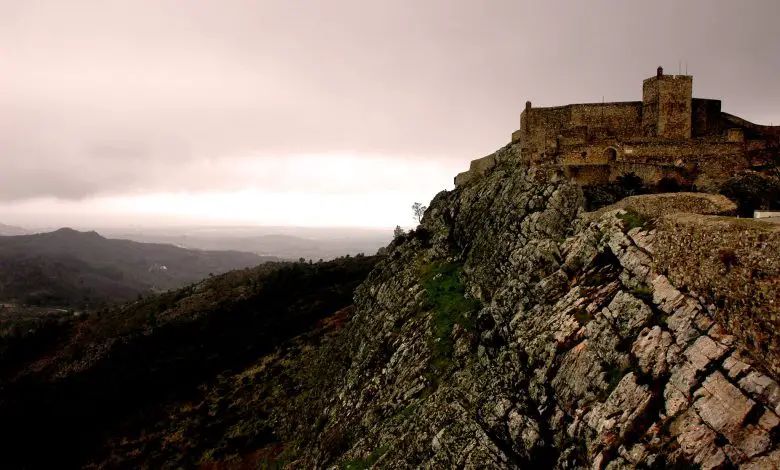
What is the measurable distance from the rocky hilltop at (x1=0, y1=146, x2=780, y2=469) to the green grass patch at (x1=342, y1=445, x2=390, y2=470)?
7 cm

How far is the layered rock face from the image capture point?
13.2 meters

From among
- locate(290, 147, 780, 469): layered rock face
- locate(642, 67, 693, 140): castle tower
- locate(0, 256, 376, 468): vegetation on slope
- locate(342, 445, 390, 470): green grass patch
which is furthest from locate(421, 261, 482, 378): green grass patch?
locate(0, 256, 376, 468): vegetation on slope

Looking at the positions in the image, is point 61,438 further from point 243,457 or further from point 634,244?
point 634,244

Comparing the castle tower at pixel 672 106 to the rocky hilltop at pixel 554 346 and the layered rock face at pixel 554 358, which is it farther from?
the layered rock face at pixel 554 358

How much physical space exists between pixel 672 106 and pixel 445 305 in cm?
2328

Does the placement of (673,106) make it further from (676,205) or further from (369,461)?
(369,461)

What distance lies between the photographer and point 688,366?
1401 cm

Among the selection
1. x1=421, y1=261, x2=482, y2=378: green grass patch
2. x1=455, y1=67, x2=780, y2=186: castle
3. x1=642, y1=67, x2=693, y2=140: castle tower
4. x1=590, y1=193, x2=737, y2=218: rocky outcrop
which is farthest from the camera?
x1=642, y1=67, x2=693, y2=140: castle tower

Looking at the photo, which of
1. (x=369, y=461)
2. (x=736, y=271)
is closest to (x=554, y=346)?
(x=736, y=271)

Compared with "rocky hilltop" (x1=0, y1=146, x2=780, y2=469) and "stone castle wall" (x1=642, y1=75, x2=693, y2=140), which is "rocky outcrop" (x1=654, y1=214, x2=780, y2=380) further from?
"stone castle wall" (x1=642, y1=75, x2=693, y2=140)

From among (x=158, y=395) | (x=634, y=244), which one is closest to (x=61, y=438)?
(x=158, y=395)

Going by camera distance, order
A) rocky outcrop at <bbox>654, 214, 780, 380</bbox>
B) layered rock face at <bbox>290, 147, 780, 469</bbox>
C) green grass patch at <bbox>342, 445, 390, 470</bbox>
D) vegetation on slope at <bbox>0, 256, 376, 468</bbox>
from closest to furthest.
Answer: rocky outcrop at <bbox>654, 214, 780, 380</bbox> → layered rock face at <bbox>290, 147, 780, 469</bbox> → green grass patch at <bbox>342, 445, 390, 470</bbox> → vegetation on slope at <bbox>0, 256, 376, 468</bbox>

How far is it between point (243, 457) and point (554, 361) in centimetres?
3202

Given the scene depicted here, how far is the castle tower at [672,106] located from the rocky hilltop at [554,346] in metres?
11.0
